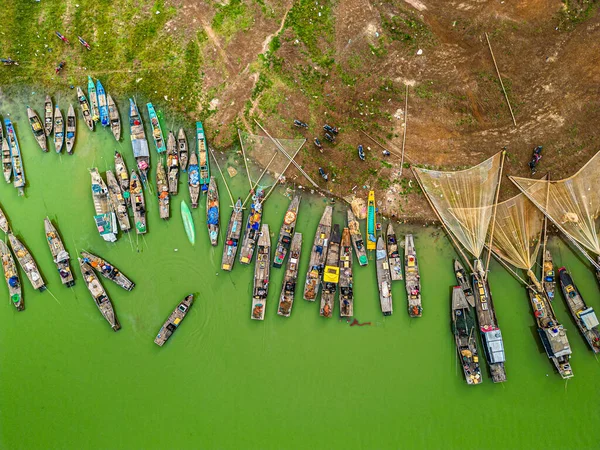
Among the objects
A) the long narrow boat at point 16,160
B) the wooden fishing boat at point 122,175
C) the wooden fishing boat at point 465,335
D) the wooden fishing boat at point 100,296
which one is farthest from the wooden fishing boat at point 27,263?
the wooden fishing boat at point 465,335

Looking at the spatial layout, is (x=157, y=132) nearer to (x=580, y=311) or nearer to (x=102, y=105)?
(x=102, y=105)

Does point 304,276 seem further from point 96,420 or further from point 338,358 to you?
point 96,420

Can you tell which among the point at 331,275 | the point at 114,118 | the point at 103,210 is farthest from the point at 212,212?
the point at 114,118

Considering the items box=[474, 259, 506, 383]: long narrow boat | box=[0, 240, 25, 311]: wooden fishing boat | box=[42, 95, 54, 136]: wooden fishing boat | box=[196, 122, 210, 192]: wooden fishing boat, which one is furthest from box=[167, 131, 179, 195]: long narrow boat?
box=[474, 259, 506, 383]: long narrow boat

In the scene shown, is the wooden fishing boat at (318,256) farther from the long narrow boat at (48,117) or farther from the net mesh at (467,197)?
the long narrow boat at (48,117)

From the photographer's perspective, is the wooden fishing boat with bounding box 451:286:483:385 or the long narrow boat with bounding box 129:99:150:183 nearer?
the wooden fishing boat with bounding box 451:286:483:385

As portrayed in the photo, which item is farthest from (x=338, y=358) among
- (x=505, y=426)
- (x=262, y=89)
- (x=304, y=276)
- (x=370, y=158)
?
(x=262, y=89)

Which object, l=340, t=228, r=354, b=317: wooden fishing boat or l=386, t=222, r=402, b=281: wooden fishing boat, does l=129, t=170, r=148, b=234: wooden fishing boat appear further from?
l=386, t=222, r=402, b=281: wooden fishing boat
